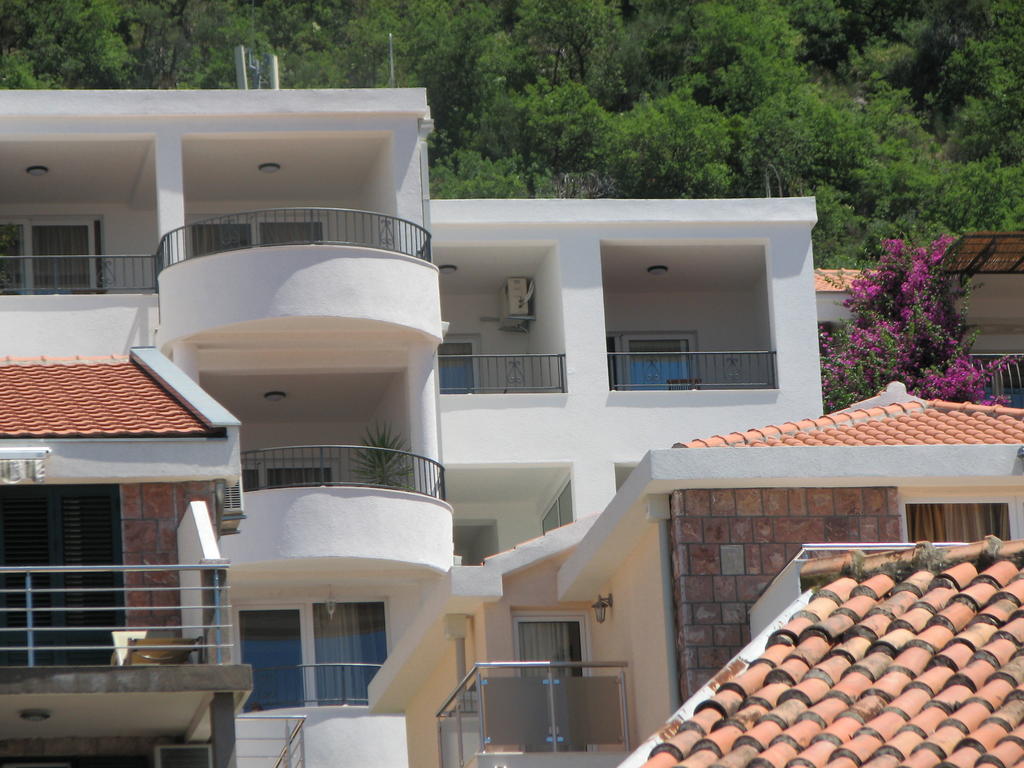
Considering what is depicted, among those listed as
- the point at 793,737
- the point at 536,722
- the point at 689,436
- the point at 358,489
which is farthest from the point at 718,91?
the point at 793,737

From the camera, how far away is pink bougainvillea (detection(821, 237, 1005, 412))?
36.3m

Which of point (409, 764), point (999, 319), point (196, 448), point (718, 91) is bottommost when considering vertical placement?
point (409, 764)

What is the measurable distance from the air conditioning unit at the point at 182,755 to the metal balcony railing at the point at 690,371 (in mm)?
15832

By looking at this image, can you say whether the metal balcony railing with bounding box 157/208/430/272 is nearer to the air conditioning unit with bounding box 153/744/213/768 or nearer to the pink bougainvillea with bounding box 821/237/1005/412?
the pink bougainvillea with bounding box 821/237/1005/412

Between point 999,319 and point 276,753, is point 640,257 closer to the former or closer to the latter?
point 999,319

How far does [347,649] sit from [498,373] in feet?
19.2

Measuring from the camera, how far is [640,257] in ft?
114

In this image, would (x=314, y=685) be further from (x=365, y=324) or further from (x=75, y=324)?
(x=75, y=324)

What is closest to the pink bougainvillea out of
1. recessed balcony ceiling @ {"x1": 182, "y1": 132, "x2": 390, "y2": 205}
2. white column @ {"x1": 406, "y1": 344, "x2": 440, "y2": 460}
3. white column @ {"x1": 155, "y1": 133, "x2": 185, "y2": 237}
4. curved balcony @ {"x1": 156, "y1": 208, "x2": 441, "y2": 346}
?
white column @ {"x1": 406, "y1": 344, "x2": 440, "y2": 460}

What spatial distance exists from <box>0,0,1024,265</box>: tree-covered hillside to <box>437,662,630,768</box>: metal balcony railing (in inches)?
936

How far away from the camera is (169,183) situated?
104ft

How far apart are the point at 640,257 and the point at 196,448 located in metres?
→ 15.6

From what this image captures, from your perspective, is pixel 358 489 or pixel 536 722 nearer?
pixel 536 722

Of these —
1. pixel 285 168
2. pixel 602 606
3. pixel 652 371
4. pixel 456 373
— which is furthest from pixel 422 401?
pixel 602 606
